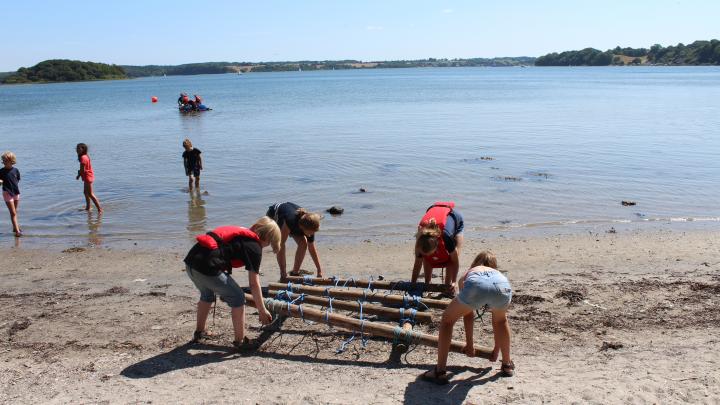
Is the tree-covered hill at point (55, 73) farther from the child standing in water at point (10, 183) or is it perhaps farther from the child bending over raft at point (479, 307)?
the child bending over raft at point (479, 307)

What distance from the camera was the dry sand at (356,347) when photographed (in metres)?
5.41

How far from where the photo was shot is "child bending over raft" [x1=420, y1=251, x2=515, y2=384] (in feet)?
17.1

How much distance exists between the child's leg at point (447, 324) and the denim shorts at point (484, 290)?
0.33ft

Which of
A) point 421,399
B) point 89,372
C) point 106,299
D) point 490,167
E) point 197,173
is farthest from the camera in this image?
point 490,167

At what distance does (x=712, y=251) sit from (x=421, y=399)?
286 inches

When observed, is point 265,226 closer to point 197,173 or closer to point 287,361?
point 287,361

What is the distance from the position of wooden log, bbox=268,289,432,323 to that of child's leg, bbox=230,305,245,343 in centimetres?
127

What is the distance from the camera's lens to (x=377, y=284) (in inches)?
310

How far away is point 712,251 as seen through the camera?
1013 cm

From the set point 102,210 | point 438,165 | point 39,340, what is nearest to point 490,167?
point 438,165

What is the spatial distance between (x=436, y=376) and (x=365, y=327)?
113 centimetres

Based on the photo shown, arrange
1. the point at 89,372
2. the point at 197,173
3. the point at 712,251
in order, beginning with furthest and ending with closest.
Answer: the point at 197,173
the point at 712,251
the point at 89,372

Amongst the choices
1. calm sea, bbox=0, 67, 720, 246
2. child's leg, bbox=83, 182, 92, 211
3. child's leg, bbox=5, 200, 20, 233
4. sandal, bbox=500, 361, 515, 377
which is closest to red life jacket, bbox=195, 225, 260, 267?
sandal, bbox=500, 361, 515, 377

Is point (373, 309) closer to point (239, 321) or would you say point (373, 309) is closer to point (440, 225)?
point (440, 225)
